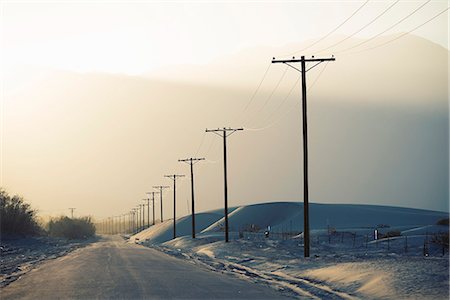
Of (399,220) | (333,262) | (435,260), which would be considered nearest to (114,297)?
(435,260)

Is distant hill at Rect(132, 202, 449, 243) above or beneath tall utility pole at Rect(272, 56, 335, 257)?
beneath

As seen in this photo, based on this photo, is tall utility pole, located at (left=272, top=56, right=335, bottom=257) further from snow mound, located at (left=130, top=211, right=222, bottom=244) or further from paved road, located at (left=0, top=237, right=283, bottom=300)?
snow mound, located at (left=130, top=211, right=222, bottom=244)

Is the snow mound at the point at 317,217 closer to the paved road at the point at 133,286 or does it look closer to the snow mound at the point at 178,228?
the snow mound at the point at 178,228

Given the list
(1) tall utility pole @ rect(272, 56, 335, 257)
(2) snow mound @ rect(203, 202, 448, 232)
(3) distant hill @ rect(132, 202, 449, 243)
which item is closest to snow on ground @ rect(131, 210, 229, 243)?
(3) distant hill @ rect(132, 202, 449, 243)

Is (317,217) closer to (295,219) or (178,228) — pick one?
(295,219)

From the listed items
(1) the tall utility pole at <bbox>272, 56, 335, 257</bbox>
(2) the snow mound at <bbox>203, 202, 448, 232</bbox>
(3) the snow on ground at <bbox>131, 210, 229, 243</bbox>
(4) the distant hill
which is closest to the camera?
(1) the tall utility pole at <bbox>272, 56, 335, 257</bbox>

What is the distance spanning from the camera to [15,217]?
107625mm

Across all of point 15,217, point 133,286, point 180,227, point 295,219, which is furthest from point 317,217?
point 133,286

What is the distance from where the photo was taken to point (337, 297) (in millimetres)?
23359

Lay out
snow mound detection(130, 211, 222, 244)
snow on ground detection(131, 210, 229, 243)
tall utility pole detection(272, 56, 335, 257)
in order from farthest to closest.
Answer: snow on ground detection(131, 210, 229, 243)
snow mound detection(130, 211, 222, 244)
tall utility pole detection(272, 56, 335, 257)

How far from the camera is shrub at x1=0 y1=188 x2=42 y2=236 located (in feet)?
344

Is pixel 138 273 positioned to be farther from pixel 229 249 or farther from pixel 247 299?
pixel 229 249

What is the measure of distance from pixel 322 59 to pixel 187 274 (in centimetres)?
1565

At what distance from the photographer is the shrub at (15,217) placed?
105 meters
